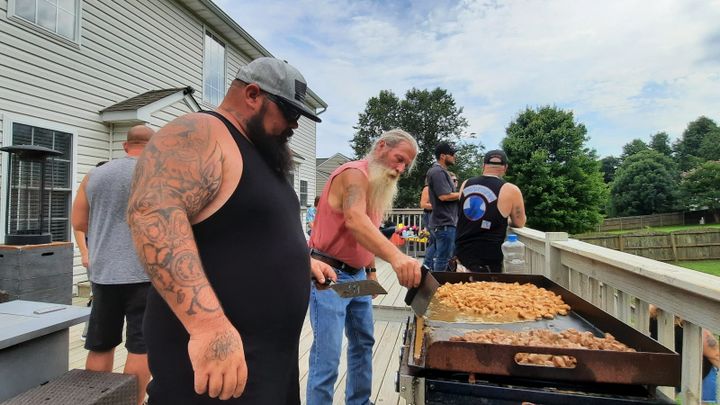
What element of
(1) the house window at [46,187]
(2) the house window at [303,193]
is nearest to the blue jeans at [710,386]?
(1) the house window at [46,187]

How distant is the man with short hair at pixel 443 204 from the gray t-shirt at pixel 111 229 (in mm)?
3275

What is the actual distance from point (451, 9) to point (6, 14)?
38.7 feet

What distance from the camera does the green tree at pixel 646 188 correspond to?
1938 inches

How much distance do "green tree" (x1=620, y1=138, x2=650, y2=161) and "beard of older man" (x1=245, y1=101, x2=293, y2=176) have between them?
8589 cm

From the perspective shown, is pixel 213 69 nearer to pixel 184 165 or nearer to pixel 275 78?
pixel 275 78

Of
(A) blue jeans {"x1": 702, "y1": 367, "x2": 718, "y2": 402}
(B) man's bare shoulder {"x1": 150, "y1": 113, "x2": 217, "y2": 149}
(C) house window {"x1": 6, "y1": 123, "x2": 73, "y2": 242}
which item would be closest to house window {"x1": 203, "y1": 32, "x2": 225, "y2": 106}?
(C) house window {"x1": 6, "y1": 123, "x2": 73, "y2": 242}

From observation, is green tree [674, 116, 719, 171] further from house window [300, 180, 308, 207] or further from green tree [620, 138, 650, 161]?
house window [300, 180, 308, 207]

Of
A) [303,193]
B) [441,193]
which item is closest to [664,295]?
[441,193]

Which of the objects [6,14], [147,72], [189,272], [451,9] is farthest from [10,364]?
[451,9]

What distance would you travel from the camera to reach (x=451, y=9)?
1306cm

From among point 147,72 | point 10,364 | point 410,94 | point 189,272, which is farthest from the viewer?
point 410,94

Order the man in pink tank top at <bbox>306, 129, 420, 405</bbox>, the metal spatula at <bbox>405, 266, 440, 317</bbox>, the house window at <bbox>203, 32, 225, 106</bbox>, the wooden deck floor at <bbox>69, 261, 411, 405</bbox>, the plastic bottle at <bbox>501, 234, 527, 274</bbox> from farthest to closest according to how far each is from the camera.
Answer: the house window at <bbox>203, 32, 225, 106</bbox> < the plastic bottle at <bbox>501, 234, 527, 274</bbox> < the wooden deck floor at <bbox>69, 261, 411, 405</bbox> < the man in pink tank top at <bbox>306, 129, 420, 405</bbox> < the metal spatula at <bbox>405, 266, 440, 317</bbox>

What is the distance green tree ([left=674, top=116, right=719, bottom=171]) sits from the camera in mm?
60781

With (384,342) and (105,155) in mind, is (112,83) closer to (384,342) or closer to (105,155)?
(105,155)
